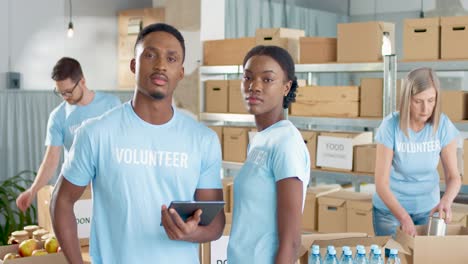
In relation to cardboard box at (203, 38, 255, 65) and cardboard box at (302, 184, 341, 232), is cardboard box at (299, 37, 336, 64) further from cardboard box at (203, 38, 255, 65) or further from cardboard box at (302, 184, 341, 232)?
cardboard box at (302, 184, 341, 232)

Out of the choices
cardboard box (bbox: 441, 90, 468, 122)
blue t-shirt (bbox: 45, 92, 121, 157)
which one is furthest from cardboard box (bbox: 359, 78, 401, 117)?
blue t-shirt (bbox: 45, 92, 121, 157)

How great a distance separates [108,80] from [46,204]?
445 centimetres

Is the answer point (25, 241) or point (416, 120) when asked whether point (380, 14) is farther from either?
point (25, 241)

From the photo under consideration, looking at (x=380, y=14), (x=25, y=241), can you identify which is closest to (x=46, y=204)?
(x=25, y=241)

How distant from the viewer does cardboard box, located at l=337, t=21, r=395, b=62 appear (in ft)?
15.3

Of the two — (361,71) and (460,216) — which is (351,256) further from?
(361,71)

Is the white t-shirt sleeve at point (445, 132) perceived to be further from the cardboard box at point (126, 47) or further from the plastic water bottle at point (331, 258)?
the cardboard box at point (126, 47)

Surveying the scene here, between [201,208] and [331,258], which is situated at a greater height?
[201,208]

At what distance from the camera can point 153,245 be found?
1.87 meters

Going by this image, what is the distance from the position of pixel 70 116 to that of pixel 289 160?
2.34 metres

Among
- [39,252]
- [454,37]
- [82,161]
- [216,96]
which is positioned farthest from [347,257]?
[216,96]

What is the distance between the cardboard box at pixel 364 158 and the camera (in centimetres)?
468

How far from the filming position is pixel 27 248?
119 inches

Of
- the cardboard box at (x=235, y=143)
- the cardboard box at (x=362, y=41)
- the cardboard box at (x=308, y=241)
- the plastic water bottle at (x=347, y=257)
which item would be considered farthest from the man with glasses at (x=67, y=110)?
the plastic water bottle at (x=347, y=257)
